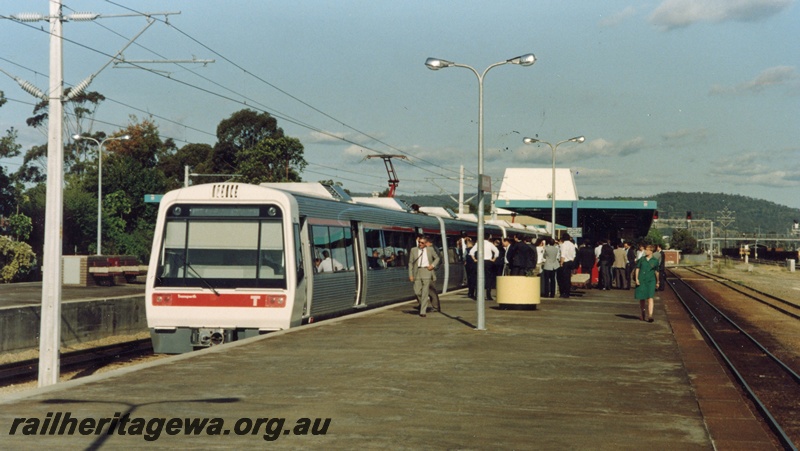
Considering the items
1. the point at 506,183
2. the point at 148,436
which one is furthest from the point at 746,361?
the point at 506,183

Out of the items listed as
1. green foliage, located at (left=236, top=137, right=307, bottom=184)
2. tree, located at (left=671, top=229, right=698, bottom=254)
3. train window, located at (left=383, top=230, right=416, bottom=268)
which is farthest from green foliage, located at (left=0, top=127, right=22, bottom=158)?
tree, located at (left=671, top=229, right=698, bottom=254)

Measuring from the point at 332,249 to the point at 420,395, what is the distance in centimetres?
943

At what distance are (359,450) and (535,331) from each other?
994 centimetres

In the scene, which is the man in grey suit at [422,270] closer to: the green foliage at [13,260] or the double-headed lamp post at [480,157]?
the double-headed lamp post at [480,157]

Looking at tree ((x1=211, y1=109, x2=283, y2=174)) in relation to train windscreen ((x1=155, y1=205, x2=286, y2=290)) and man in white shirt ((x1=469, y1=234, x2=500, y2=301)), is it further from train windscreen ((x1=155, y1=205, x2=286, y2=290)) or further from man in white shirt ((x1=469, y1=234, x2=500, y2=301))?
train windscreen ((x1=155, y1=205, x2=286, y2=290))

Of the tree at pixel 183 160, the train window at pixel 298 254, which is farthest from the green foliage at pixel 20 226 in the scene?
the train window at pixel 298 254

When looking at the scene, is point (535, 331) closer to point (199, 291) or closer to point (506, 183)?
point (199, 291)

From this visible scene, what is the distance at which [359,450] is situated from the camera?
6688 millimetres

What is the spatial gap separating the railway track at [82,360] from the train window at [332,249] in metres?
4.09

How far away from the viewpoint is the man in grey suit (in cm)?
1891

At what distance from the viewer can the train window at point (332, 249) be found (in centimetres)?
1734

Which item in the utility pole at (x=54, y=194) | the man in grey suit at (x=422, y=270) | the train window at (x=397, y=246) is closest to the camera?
the utility pole at (x=54, y=194)
